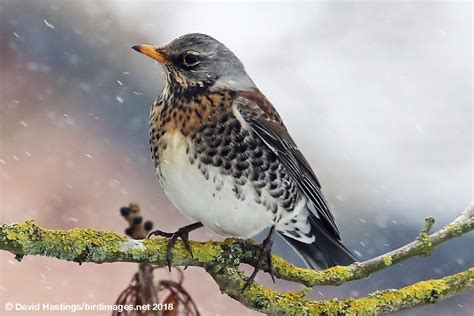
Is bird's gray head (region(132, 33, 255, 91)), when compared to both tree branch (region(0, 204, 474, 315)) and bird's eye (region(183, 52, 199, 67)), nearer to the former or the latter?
bird's eye (region(183, 52, 199, 67))

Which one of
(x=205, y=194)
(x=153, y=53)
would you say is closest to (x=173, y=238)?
(x=205, y=194)

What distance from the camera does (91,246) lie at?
1828 millimetres

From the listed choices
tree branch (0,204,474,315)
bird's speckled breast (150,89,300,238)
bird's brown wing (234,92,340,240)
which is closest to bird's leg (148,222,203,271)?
tree branch (0,204,474,315)

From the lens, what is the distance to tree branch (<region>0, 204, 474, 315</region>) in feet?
6.06

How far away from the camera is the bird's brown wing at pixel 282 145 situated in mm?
2305

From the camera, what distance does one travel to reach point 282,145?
2.37 metres

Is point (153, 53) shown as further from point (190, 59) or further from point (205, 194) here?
point (205, 194)

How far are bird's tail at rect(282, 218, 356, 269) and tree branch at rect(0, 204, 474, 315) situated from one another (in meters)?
0.33

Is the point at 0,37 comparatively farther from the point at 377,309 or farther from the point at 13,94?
the point at 377,309

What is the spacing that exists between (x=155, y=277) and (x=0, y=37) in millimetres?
2522

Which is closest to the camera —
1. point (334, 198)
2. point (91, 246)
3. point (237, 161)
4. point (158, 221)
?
point (91, 246)

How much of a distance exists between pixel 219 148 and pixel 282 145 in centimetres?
23

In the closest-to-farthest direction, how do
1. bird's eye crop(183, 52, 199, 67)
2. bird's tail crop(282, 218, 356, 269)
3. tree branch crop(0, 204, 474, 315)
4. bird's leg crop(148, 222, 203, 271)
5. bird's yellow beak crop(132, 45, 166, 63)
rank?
1. tree branch crop(0, 204, 474, 315)
2. bird's leg crop(148, 222, 203, 271)
3. bird's yellow beak crop(132, 45, 166, 63)
4. bird's eye crop(183, 52, 199, 67)
5. bird's tail crop(282, 218, 356, 269)

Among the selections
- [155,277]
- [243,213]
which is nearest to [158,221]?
[243,213]
